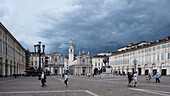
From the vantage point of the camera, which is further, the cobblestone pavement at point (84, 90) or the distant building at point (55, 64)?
the distant building at point (55, 64)

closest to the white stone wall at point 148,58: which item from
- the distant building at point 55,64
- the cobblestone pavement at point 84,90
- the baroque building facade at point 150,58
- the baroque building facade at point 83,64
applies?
the baroque building facade at point 150,58

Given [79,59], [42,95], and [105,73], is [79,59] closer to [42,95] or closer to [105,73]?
[105,73]

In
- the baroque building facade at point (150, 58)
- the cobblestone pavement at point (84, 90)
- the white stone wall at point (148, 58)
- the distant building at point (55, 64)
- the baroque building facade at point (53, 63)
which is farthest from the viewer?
the baroque building facade at point (53, 63)

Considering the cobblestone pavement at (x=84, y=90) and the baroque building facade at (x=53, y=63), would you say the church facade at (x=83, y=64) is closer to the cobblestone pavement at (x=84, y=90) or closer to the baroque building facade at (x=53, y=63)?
the baroque building facade at (x=53, y=63)

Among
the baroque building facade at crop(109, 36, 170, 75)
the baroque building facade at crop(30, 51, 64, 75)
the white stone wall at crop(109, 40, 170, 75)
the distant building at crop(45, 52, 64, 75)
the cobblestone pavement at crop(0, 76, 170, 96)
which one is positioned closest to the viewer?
the cobblestone pavement at crop(0, 76, 170, 96)

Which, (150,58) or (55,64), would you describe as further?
(55,64)

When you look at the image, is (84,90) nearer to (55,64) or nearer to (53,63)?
(55,64)

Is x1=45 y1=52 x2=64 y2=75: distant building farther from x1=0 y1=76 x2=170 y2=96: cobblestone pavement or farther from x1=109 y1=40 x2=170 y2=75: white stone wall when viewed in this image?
x1=0 y1=76 x2=170 y2=96: cobblestone pavement

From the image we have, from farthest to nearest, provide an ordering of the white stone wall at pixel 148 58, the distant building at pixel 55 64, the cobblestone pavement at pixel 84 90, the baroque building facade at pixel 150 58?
1. the distant building at pixel 55 64
2. the white stone wall at pixel 148 58
3. the baroque building facade at pixel 150 58
4. the cobblestone pavement at pixel 84 90

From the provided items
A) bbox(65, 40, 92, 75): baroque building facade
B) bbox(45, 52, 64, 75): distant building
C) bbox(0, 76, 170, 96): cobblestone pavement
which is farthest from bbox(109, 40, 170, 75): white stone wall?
bbox(0, 76, 170, 96): cobblestone pavement

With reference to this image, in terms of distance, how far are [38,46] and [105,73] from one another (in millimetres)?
21962

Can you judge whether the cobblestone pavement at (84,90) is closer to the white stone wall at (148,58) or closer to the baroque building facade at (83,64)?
the white stone wall at (148,58)

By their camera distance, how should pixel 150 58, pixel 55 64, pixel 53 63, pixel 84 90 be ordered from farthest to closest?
pixel 53 63 → pixel 55 64 → pixel 150 58 → pixel 84 90

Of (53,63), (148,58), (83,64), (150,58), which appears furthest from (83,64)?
(150,58)
